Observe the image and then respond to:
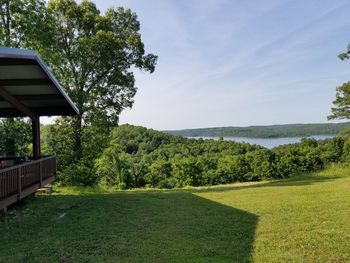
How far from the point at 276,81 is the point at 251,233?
74.7 ft

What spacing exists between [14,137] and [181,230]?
10446mm

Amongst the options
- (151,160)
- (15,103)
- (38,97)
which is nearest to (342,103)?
(38,97)

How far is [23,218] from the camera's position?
24.2 feet

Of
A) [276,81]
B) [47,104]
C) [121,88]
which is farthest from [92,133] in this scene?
[276,81]

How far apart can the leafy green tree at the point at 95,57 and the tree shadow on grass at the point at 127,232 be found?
29.6 ft

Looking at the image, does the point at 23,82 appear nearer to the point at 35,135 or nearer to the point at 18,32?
the point at 35,135

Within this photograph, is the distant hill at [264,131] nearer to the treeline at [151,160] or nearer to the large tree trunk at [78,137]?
the treeline at [151,160]

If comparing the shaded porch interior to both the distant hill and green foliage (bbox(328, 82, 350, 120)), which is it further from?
the distant hill

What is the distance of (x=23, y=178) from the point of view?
8.44 metres

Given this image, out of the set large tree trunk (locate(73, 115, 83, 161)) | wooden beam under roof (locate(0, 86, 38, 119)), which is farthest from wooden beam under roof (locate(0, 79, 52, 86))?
large tree trunk (locate(73, 115, 83, 161))

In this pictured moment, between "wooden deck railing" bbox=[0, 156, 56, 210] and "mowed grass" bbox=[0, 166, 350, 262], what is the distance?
45 centimetres

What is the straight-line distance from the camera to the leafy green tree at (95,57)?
16672 mm

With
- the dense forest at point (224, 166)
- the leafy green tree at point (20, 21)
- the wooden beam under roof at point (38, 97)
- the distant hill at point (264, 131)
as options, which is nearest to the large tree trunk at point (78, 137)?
the leafy green tree at point (20, 21)

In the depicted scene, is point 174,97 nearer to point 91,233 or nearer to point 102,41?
point 102,41
